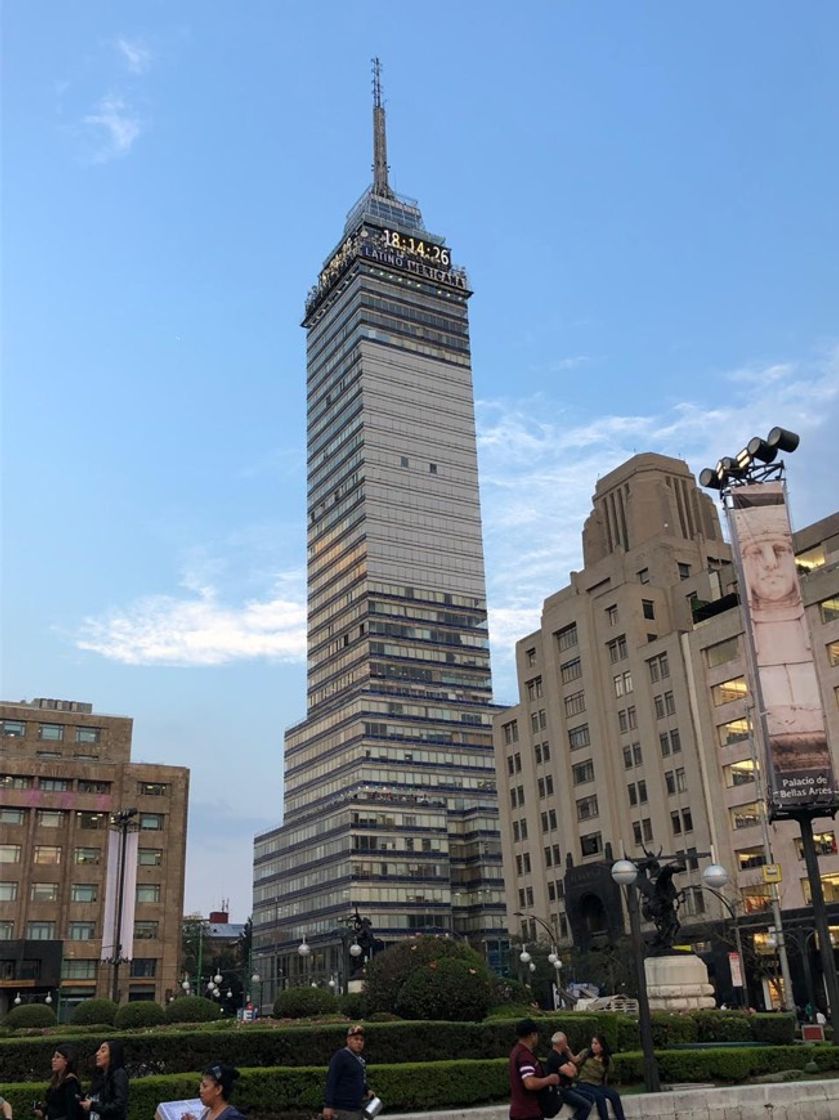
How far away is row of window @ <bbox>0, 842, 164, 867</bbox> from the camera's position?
78.1 meters

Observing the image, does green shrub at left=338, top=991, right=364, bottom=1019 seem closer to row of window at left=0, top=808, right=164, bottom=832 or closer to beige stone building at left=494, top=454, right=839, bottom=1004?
A: beige stone building at left=494, top=454, right=839, bottom=1004

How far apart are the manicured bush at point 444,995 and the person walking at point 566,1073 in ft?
32.2

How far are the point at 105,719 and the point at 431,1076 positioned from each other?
83268 mm

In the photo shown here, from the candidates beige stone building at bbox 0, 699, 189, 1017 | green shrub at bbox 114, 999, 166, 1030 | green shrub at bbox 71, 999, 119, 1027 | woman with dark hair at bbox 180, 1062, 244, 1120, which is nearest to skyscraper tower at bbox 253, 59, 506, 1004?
beige stone building at bbox 0, 699, 189, 1017

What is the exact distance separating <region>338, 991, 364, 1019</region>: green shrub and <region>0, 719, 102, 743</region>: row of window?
72069mm

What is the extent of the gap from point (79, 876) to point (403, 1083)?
221 ft

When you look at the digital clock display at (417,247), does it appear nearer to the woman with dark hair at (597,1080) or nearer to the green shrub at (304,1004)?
the green shrub at (304,1004)

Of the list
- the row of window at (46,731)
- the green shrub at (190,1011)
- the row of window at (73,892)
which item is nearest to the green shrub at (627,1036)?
the green shrub at (190,1011)

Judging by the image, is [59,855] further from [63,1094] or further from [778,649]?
[63,1094]

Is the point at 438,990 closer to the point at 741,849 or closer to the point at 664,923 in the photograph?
the point at 664,923

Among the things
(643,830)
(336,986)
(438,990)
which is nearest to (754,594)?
(438,990)

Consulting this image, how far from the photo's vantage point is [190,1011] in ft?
105

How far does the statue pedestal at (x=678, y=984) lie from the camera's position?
2803 centimetres

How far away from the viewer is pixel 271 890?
14775cm
